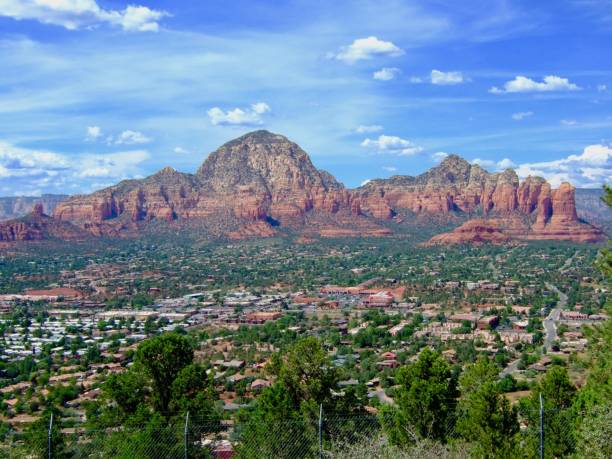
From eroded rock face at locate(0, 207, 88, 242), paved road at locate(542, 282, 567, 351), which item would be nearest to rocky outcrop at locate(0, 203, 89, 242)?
eroded rock face at locate(0, 207, 88, 242)

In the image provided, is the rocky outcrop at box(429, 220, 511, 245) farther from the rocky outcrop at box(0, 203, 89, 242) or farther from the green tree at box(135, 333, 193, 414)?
the green tree at box(135, 333, 193, 414)

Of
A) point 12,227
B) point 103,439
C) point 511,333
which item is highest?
point 12,227

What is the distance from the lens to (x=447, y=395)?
1956cm

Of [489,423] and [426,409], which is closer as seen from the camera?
[489,423]

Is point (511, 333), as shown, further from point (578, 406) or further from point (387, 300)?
point (578, 406)

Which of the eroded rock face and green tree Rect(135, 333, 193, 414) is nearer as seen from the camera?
green tree Rect(135, 333, 193, 414)

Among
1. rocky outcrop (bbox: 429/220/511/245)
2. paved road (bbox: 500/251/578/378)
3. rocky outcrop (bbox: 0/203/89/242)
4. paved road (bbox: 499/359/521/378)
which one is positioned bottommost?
paved road (bbox: 499/359/521/378)

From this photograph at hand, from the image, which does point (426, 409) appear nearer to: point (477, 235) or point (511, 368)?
point (511, 368)

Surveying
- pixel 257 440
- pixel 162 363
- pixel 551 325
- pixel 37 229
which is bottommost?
pixel 551 325

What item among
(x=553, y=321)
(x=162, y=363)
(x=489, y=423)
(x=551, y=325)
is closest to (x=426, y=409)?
(x=489, y=423)

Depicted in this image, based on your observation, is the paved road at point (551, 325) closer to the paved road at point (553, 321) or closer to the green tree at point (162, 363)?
the paved road at point (553, 321)

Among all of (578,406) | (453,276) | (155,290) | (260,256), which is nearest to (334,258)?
(260,256)

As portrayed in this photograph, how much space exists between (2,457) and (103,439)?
17.9 ft

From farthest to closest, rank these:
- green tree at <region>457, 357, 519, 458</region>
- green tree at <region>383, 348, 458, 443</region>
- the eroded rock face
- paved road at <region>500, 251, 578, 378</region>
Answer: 1. the eroded rock face
2. paved road at <region>500, 251, 578, 378</region>
3. green tree at <region>383, 348, 458, 443</region>
4. green tree at <region>457, 357, 519, 458</region>
